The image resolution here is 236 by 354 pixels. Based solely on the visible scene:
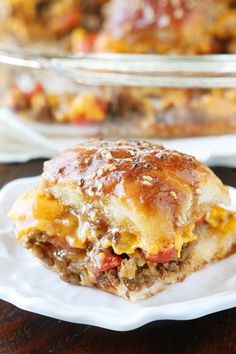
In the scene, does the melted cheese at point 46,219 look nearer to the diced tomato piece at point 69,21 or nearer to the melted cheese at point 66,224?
the melted cheese at point 66,224

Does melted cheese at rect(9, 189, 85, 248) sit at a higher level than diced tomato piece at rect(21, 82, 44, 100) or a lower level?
lower

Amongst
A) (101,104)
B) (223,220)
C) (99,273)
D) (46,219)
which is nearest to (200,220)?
(223,220)

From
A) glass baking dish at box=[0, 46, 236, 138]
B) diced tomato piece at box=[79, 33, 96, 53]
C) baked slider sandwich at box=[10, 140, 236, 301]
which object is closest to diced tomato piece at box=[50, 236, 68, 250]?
baked slider sandwich at box=[10, 140, 236, 301]

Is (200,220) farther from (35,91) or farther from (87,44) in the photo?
(87,44)

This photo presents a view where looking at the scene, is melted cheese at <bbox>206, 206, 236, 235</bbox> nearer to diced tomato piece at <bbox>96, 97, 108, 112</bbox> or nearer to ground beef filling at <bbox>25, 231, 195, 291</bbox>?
ground beef filling at <bbox>25, 231, 195, 291</bbox>

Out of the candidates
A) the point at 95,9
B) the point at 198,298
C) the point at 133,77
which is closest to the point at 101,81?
the point at 133,77

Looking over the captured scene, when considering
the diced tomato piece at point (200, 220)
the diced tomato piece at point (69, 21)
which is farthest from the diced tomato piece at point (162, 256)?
the diced tomato piece at point (69, 21)

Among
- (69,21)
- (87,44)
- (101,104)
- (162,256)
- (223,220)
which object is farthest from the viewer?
(69,21)
